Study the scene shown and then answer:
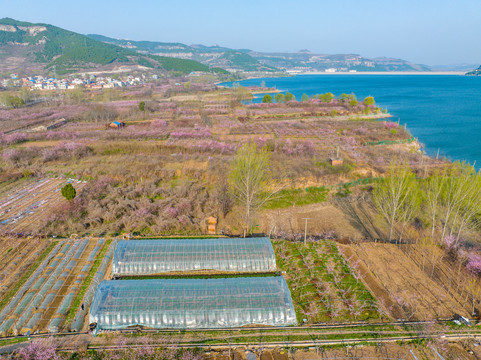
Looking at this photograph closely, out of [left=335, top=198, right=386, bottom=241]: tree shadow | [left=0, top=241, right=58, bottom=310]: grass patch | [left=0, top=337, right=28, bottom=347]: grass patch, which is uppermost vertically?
[left=335, top=198, right=386, bottom=241]: tree shadow

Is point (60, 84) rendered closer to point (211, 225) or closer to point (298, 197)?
point (211, 225)

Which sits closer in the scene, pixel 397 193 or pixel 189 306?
pixel 189 306

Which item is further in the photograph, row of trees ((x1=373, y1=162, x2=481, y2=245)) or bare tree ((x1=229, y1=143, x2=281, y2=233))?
bare tree ((x1=229, y1=143, x2=281, y2=233))

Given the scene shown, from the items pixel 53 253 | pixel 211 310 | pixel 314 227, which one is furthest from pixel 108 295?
pixel 314 227

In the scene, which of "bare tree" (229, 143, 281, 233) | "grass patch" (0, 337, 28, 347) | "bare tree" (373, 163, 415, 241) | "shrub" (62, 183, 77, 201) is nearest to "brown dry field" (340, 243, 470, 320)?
"bare tree" (373, 163, 415, 241)

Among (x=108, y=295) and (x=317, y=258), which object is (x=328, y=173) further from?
(x=108, y=295)

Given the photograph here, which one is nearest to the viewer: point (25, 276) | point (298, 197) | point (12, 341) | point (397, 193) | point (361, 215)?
point (12, 341)

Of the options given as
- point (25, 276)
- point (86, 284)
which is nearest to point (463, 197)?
point (86, 284)

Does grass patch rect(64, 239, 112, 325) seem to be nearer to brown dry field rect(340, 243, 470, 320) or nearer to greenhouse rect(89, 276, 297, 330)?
greenhouse rect(89, 276, 297, 330)
